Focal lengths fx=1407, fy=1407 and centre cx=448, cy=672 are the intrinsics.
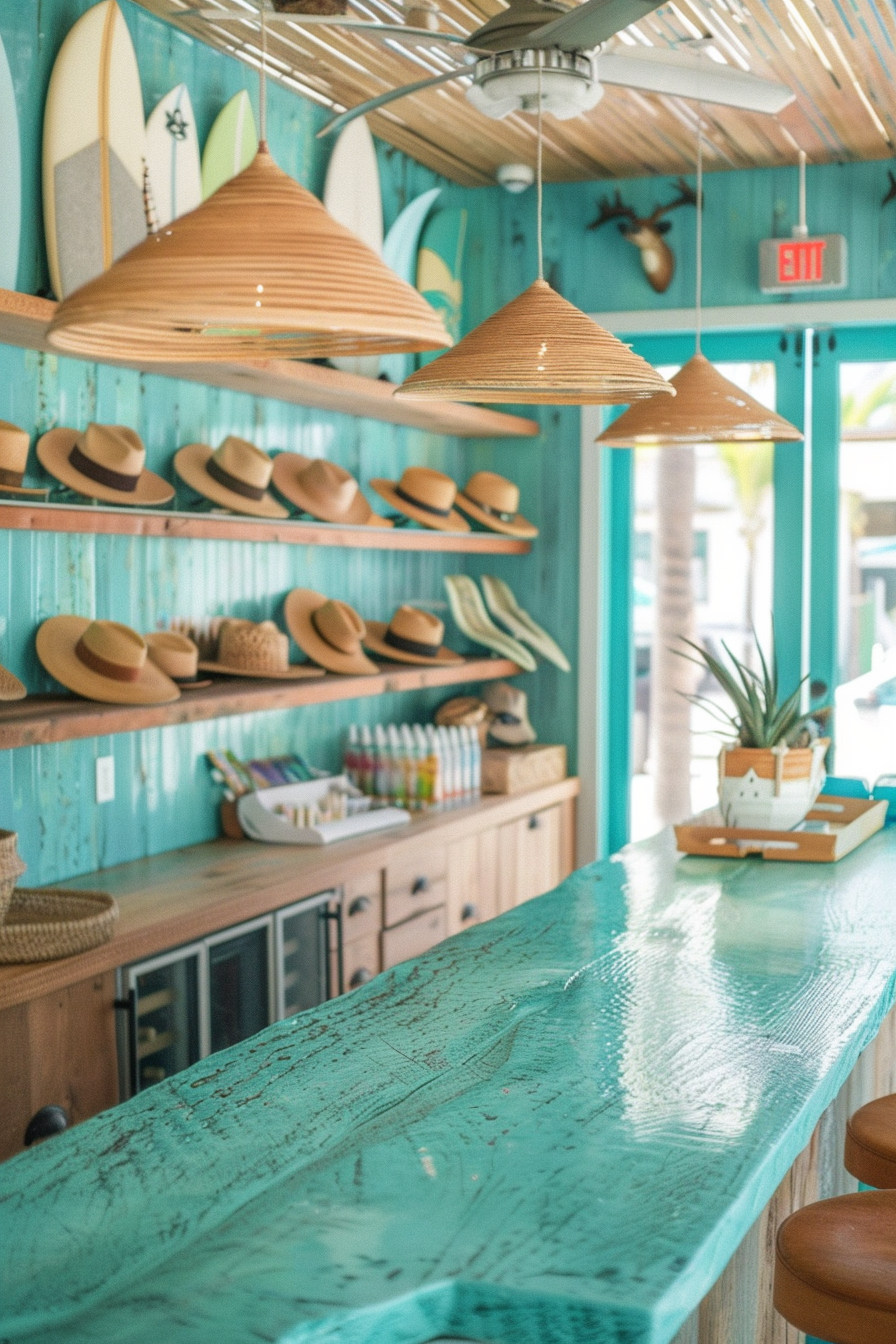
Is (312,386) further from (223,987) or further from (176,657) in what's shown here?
(223,987)

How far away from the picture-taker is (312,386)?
164 inches

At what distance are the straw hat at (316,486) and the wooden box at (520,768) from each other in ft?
3.69

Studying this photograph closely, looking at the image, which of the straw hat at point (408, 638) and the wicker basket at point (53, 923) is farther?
the straw hat at point (408, 638)

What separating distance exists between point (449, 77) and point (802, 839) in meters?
1.92

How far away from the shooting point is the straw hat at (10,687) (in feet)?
10.2

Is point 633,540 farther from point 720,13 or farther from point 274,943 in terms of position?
point 274,943

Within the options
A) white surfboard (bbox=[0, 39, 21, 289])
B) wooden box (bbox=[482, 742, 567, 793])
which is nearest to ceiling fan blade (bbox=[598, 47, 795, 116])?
white surfboard (bbox=[0, 39, 21, 289])

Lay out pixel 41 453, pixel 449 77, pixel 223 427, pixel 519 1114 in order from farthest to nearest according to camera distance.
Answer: pixel 223 427 < pixel 41 453 < pixel 449 77 < pixel 519 1114

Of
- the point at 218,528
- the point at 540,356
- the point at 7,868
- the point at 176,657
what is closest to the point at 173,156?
the point at 218,528

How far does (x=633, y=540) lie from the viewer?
572 cm

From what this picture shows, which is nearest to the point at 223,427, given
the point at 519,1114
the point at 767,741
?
the point at 767,741

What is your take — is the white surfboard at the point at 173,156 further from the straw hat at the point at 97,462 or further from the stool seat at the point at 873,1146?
the stool seat at the point at 873,1146

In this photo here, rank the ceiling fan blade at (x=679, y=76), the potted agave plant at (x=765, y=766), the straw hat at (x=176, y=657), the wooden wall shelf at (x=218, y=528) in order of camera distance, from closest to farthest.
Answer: the ceiling fan blade at (x=679, y=76) → the wooden wall shelf at (x=218, y=528) → the potted agave plant at (x=765, y=766) → the straw hat at (x=176, y=657)

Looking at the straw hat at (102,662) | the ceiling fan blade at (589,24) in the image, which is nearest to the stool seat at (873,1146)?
the ceiling fan blade at (589,24)
